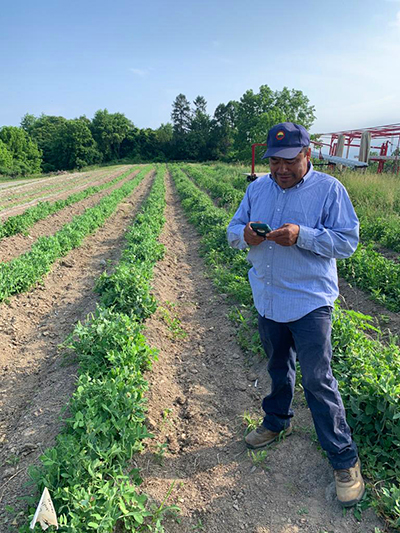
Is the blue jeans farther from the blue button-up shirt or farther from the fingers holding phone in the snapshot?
the fingers holding phone

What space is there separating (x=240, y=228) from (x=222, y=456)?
6.31 feet

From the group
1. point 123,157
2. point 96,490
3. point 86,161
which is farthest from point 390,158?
point 123,157

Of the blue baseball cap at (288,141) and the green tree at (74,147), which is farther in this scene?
the green tree at (74,147)

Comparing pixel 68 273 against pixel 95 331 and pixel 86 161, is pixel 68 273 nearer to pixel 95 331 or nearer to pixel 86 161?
pixel 95 331

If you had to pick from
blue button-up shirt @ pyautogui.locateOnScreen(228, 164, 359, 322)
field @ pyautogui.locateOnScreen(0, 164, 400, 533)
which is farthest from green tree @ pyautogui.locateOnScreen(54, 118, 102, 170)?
blue button-up shirt @ pyautogui.locateOnScreen(228, 164, 359, 322)

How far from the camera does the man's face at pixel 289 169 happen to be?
2137mm

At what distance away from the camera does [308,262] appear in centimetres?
221

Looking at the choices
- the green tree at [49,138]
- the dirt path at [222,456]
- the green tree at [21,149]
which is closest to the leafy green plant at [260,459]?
the dirt path at [222,456]

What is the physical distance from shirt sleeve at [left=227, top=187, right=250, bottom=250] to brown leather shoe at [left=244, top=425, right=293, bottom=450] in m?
1.57

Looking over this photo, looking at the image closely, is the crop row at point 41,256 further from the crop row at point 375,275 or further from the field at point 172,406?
the crop row at point 375,275

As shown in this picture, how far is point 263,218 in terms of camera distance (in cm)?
239

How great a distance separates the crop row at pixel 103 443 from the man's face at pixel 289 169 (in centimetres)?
207

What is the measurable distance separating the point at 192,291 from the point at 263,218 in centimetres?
414

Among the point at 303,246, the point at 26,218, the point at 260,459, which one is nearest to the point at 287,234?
the point at 303,246
